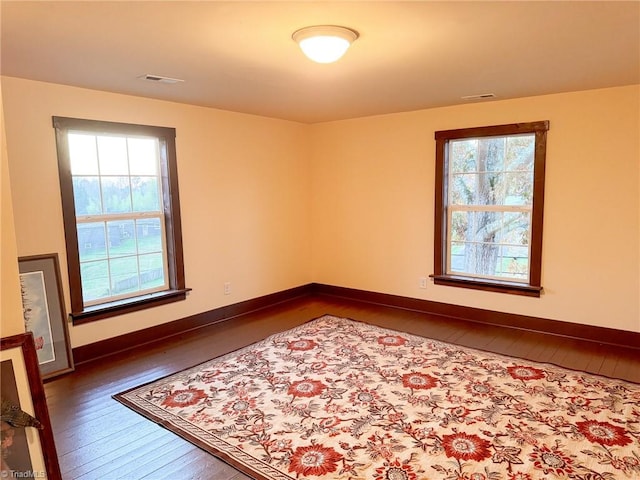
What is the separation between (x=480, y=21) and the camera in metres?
2.19

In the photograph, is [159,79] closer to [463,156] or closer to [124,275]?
[124,275]

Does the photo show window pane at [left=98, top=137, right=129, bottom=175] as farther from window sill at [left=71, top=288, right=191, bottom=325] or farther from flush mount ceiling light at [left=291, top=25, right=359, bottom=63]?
flush mount ceiling light at [left=291, top=25, right=359, bottom=63]

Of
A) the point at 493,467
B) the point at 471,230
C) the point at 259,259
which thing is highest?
the point at 471,230

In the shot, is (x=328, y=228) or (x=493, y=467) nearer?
(x=493, y=467)

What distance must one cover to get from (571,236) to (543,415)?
6.51ft

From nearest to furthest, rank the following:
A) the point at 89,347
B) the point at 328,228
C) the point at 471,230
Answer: the point at 89,347 → the point at 471,230 → the point at 328,228

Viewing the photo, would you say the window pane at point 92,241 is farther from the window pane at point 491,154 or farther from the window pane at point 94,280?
the window pane at point 491,154

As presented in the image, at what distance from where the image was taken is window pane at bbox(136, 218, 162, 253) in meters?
4.10

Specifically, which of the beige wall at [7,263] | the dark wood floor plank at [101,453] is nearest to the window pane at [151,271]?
the dark wood floor plank at [101,453]

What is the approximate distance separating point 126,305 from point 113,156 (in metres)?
1.34

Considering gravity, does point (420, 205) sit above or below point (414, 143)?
below

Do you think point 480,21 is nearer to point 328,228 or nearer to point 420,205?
point 420,205

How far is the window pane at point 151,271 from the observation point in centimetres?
416

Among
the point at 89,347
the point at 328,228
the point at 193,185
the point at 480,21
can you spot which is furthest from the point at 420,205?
the point at 89,347
